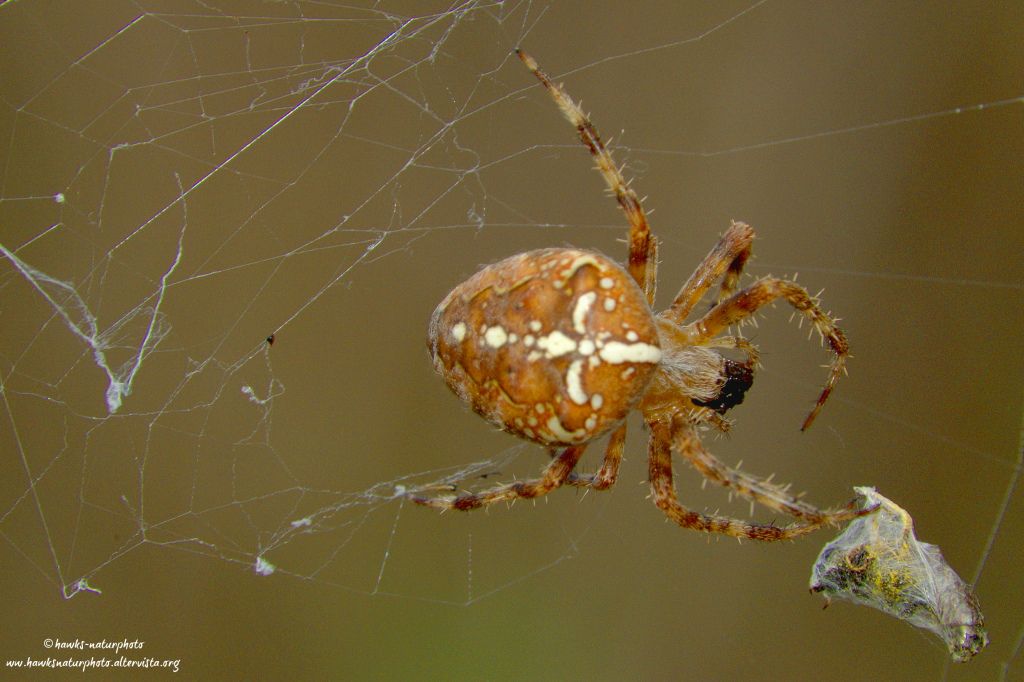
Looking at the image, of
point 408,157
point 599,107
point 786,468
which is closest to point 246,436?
point 408,157

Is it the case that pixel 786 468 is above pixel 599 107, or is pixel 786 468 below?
below

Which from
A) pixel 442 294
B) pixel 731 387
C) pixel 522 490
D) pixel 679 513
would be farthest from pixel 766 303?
pixel 442 294

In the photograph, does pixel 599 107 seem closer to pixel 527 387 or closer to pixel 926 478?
pixel 527 387

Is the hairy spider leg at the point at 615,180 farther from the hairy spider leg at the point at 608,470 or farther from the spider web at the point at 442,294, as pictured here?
the spider web at the point at 442,294

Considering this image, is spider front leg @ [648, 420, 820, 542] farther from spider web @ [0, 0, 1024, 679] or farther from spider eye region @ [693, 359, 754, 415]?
spider web @ [0, 0, 1024, 679]

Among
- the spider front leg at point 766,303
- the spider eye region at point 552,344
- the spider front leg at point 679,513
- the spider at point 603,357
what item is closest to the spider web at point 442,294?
the spider front leg at point 679,513

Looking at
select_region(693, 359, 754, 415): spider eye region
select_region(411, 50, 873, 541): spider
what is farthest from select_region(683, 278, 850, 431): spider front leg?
select_region(693, 359, 754, 415): spider eye region

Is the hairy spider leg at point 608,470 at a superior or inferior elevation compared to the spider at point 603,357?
inferior
